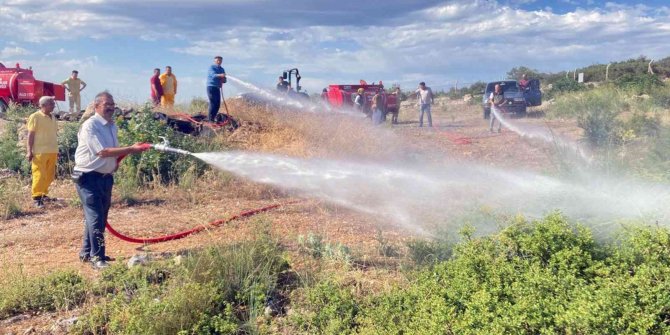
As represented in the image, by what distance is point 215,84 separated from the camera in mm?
13445

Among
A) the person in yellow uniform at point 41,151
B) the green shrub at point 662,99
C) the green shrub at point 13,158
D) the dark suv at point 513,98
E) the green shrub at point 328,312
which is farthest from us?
the dark suv at point 513,98

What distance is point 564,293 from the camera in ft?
11.9

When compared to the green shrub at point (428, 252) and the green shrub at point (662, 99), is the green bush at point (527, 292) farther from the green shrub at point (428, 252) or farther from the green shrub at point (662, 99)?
the green shrub at point (662, 99)

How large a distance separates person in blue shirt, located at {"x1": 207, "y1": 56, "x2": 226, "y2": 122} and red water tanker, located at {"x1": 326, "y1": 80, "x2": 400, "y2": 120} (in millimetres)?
8751

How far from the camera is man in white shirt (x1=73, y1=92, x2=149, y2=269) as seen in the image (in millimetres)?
5629

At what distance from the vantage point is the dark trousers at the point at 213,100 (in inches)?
530

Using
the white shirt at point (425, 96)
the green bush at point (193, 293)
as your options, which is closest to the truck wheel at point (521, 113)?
the white shirt at point (425, 96)

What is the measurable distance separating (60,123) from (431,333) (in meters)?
12.3

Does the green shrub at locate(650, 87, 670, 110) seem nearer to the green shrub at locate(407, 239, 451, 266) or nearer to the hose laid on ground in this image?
the hose laid on ground

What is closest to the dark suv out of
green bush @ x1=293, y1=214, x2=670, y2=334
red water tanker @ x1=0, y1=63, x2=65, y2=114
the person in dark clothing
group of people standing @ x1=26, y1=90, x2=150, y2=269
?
the person in dark clothing

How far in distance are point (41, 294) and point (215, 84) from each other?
29.5 feet

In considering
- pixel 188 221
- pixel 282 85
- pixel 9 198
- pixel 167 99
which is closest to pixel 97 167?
pixel 188 221

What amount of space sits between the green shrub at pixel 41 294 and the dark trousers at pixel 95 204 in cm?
67

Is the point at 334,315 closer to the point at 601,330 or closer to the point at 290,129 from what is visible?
the point at 601,330
